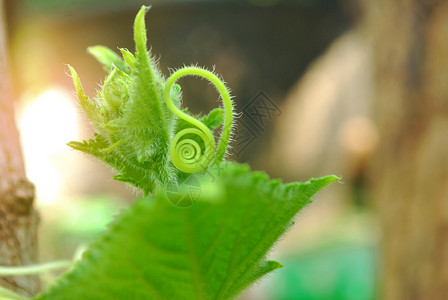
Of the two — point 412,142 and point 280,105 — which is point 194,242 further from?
point 280,105

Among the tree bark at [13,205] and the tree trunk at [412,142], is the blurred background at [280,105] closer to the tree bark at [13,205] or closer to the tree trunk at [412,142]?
the tree trunk at [412,142]

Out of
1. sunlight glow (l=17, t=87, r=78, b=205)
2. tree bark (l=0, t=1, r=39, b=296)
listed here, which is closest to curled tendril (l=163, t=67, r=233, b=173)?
tree bark (l=0, t=1, r=39, b=296)

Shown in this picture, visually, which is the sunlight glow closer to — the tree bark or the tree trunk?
the tree trunk

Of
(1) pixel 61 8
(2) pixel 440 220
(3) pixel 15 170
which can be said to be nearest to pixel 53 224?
(1) pixel 61 8

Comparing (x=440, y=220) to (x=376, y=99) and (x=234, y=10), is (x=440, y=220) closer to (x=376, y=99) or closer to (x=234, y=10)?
(x=376, y=99)

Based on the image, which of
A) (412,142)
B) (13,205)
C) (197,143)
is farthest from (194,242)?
(412,142)
